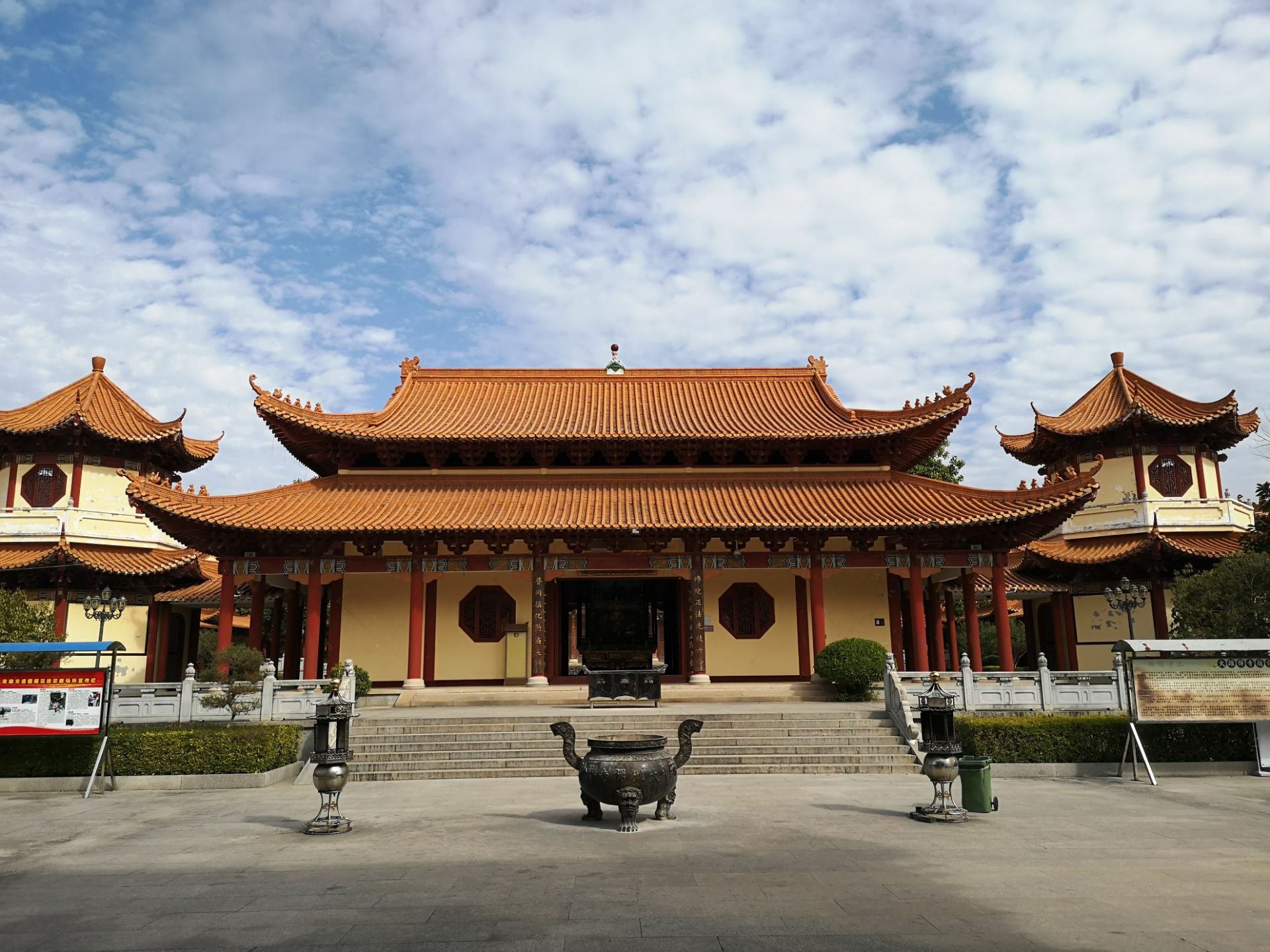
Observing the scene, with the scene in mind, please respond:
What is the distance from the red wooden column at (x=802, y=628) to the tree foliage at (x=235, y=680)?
41.4ft

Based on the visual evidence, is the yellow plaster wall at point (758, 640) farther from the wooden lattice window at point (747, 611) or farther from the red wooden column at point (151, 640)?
the red wooden column at point (151, 640)

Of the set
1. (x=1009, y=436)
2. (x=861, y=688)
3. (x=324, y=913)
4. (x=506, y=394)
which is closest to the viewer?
(x=324, y=913)

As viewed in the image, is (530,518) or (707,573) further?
(707,573)

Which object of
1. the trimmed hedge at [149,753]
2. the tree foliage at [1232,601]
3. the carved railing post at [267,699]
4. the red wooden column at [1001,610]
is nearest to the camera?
the trimmed hedge at [149,753]

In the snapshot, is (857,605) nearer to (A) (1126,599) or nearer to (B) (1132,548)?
(A) (1126,599)

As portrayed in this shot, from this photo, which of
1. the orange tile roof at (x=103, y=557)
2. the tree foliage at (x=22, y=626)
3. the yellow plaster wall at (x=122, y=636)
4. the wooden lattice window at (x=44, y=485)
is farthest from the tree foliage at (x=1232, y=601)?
the wooden lattice window at (x=44, y=485)

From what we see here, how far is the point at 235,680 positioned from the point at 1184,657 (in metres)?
16.1

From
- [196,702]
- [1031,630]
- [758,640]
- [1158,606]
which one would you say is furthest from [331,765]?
[1031,630]

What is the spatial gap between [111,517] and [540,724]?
59.0 ft

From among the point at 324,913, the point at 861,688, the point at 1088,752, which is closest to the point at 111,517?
the point at 861,688

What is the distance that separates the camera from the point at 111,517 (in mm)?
26562

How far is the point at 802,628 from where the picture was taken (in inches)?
877

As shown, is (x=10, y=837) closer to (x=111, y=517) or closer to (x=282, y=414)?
(x=282, y=414)

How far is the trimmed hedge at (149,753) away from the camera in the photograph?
13555 mm
